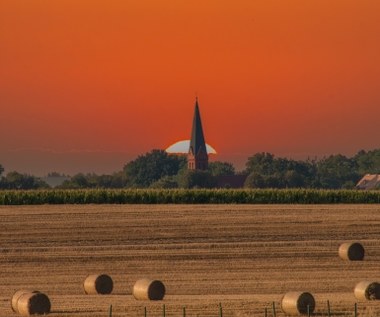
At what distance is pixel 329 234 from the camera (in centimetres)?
6331

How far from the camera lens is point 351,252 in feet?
178

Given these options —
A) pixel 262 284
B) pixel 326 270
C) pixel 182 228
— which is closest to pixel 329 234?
pixel 182 228

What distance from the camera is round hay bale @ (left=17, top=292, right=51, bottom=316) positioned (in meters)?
37.7

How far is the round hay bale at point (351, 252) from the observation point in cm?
5425

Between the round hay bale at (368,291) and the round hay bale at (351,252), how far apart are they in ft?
45.9

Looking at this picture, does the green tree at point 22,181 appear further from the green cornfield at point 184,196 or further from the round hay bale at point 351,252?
the round hay bale at point 351,252

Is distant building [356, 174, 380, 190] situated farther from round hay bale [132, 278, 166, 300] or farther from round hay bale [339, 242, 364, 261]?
round hay bale [132, 278, 166, 300]

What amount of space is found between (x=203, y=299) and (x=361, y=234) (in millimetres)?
24702

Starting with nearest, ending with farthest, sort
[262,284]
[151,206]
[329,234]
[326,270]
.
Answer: [262,284]
[326,270]
[329,234]
[151,206]

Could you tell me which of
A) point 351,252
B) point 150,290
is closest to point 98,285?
point 150,290

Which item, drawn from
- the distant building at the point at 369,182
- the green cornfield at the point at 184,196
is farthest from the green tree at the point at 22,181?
the green cornfield at the point at 184,196

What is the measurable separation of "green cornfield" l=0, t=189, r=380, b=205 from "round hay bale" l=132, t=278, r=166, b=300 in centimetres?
3652

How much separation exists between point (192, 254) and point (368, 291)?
16.3 metres

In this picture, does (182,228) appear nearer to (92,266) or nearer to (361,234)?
(361,234)
